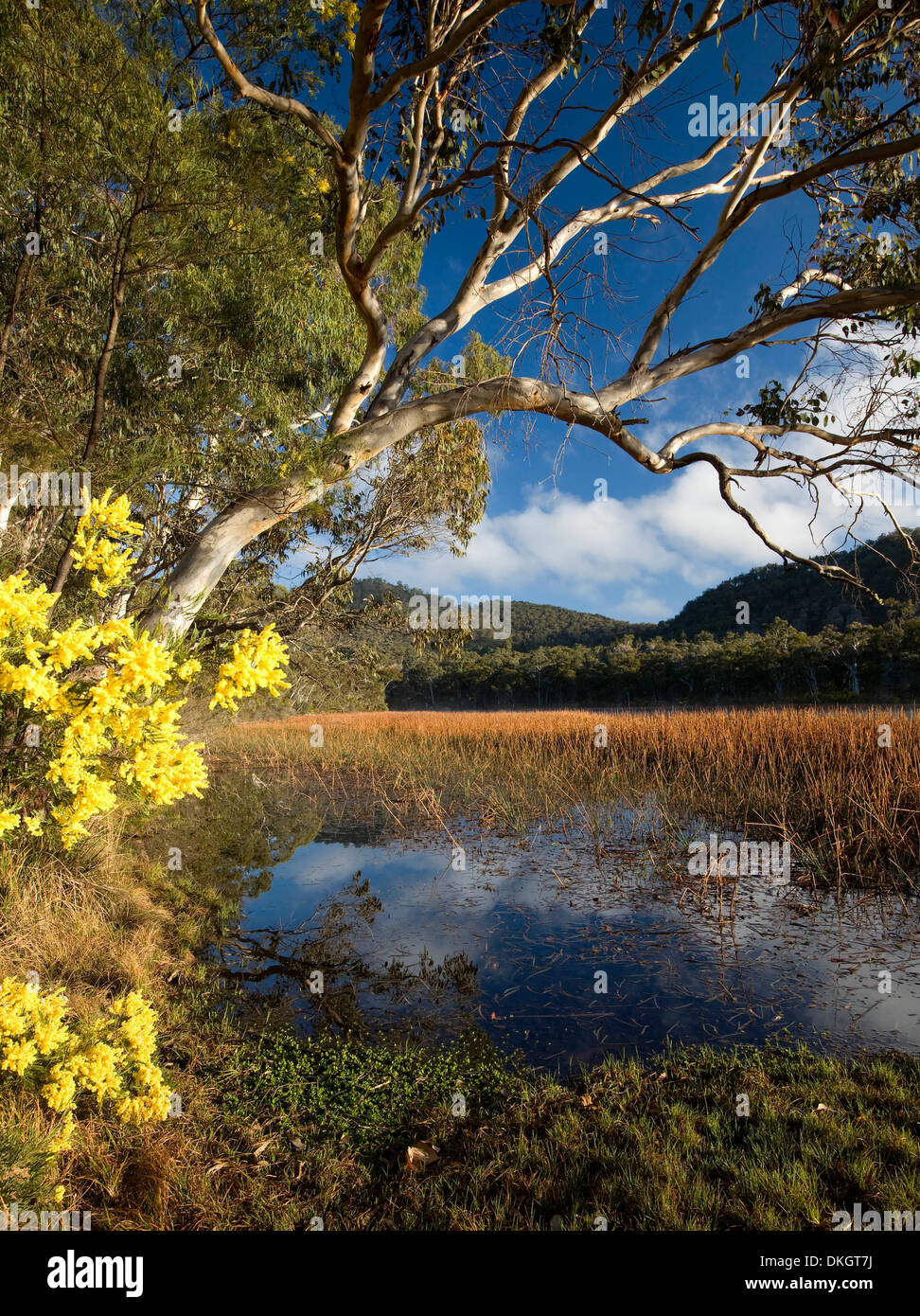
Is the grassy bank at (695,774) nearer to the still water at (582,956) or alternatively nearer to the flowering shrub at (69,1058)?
the still water at (582,956)

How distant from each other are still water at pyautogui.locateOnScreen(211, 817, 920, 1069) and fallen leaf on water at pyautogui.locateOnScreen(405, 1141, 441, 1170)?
2.23 ft

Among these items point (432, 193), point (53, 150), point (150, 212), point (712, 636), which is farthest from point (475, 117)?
point (712, 636)

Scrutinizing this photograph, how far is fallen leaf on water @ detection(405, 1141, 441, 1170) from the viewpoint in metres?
1.87

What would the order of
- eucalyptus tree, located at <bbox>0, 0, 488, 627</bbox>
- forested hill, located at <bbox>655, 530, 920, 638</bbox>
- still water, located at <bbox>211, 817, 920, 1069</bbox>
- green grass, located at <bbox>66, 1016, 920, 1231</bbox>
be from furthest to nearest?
forested hill, located at <bbox>655, 530, 920, 638</bbox> < eucalyptus tree, located at <bbox>0, 0, 488, 627</bbox> < still water, located at <bbox>211, 817, 920, 1069</bbox> < green grass, located at <bbox>66, 1016, 920, 1231</bbox>

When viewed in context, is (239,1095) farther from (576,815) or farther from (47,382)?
(576,815)

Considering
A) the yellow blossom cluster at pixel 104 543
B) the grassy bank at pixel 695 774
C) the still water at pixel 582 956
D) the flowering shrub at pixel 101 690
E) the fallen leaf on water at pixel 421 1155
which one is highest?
the yellow blossom cluster at pixel 104 543

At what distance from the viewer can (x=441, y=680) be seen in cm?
5478

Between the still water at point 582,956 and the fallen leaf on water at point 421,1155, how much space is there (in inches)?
26.8

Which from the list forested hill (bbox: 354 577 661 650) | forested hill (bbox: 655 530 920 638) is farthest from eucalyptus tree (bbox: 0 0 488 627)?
forested hill (bbox: 354 577 661 650)

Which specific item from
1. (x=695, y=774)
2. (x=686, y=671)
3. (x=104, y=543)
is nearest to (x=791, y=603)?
(x=686, y=671)

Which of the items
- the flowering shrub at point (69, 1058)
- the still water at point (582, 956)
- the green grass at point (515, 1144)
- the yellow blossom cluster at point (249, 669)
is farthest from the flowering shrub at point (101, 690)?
the still water at point (582, 956)

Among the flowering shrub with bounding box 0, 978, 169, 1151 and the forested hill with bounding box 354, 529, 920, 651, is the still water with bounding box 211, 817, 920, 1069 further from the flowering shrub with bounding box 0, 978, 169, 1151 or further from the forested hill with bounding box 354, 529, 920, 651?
the forested hill with bounding box 354, 529, 920, 651

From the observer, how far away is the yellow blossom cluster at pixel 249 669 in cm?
195
